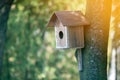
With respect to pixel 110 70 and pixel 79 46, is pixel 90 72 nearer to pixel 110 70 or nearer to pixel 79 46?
pixel 79 46

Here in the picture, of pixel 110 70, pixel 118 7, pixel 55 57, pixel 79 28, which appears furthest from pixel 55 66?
pixel 79 28

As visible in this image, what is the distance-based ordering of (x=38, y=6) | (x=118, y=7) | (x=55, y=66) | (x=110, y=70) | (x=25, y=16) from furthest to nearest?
(x=55, y=66) → (x=25, y=16) → (x=38, y=6) → (x=110, y=70) → (x=118, y=7)

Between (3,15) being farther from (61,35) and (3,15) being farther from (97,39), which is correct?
(97,39)

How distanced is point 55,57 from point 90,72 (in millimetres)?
10650

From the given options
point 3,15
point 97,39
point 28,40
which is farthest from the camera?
point 28,40

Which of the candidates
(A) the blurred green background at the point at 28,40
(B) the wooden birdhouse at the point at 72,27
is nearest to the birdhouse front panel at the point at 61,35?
(B) the wooden birdhouse at the point at 72,27

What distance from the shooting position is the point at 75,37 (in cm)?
441

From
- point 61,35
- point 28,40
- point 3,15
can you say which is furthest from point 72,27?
point 28,40

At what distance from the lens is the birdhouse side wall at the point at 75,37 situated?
4.34 meters

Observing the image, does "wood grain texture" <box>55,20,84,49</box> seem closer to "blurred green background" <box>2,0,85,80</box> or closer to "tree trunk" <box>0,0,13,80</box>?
"tree trunk" <box>0,0,13,80</box>

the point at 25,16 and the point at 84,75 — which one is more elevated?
the point at 25,16

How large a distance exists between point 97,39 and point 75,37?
0.26 meters

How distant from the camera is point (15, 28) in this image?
471 inches

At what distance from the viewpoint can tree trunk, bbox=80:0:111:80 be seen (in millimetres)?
4250
